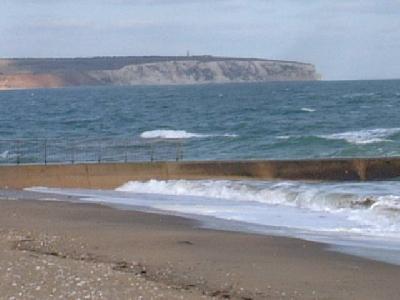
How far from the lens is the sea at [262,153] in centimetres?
1852

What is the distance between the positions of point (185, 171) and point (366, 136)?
57.5 feet

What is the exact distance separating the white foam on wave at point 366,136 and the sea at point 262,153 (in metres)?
0.06

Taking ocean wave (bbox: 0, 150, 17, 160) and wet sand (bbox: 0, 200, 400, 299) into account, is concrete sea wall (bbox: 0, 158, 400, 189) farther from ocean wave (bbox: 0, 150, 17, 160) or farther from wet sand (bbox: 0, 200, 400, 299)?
wet sand (bbox: 0, 200, 400, 299)

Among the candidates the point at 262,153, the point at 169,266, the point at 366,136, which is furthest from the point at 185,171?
the point at 366,136

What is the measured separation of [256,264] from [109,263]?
1.93 m

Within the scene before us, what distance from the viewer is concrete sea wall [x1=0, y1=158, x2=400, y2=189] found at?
26.8 meters

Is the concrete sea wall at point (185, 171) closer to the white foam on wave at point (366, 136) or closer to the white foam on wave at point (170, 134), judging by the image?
the white foam on wave at point (366, 136)

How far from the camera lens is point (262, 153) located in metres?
38.3

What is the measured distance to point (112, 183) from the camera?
27.3 m

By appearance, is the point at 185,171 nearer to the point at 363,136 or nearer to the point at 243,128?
the point at 363,136

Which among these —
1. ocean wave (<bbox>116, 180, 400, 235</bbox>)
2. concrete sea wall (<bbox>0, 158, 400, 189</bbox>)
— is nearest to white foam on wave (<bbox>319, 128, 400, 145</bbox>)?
concrete sea wall (<bbox>0, 158, 400, 189</bbox>)

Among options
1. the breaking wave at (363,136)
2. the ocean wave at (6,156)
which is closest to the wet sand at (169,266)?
the ocean wave at (6,156)

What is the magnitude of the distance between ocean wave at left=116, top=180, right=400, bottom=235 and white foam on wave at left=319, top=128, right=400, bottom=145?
48.7 feet

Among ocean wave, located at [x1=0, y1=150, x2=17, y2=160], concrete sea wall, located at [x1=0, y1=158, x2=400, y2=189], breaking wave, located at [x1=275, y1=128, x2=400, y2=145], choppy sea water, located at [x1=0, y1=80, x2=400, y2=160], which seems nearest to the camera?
concrete sea wall, located at [x1=0, y1=158, x2=400, y2=189]
